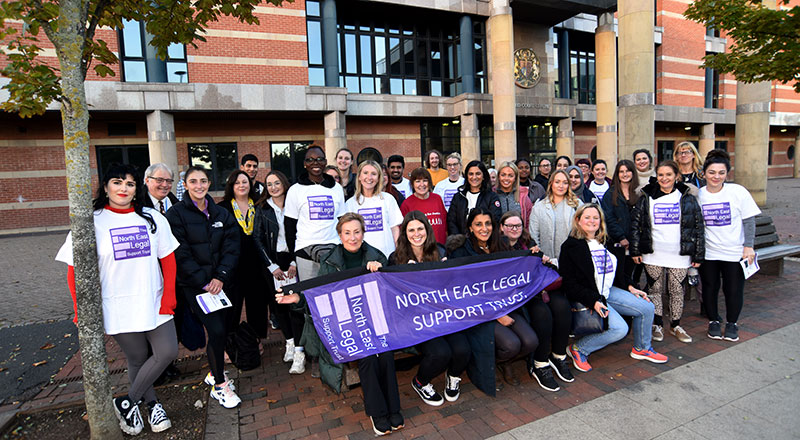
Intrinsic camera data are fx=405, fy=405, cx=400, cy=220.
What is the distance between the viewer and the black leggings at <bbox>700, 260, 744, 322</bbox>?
4.63m

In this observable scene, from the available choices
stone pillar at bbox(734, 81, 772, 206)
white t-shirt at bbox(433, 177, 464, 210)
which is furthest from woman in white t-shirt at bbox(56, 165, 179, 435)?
stone pillar at bbox(734, 81, 772, 206)

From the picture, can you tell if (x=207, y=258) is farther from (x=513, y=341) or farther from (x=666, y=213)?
(x=666, y=213)

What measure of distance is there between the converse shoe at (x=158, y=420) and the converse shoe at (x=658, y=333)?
16.6ft

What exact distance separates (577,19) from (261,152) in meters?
19.1

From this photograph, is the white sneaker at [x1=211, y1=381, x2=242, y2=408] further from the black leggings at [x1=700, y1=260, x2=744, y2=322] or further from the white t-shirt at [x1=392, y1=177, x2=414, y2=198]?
the black leggings at [x1=700, y1=260, x2=744, y2=322]

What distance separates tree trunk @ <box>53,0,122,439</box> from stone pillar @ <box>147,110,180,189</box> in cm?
1242

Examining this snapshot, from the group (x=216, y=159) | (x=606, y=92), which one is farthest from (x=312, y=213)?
(x=606, y=92)

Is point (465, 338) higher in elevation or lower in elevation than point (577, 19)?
lower

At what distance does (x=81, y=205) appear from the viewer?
114 inches

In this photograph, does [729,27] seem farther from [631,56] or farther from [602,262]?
[602,262]

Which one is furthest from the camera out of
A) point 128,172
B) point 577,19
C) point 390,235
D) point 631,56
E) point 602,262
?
point 577,19

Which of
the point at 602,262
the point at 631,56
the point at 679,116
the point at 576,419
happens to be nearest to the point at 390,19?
the point at 631,56

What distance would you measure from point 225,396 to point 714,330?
5286mm

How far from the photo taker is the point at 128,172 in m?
3.13
